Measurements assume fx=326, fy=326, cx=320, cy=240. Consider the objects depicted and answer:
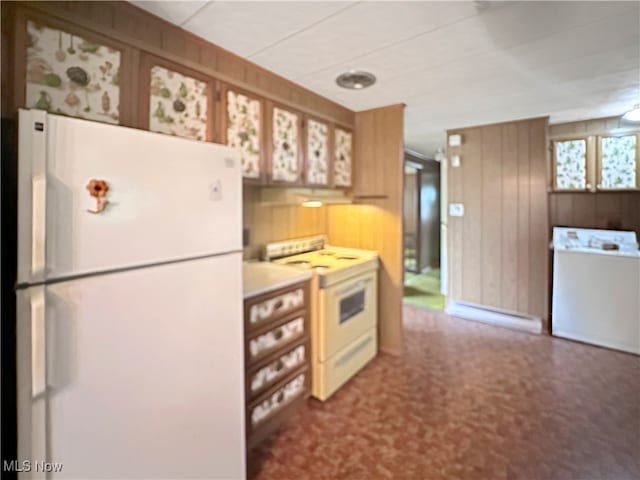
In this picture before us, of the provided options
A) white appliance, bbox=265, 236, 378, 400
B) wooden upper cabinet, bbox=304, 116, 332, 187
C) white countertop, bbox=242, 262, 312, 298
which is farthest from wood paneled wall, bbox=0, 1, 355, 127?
white appliance, bbox=265, 236, 378, 400

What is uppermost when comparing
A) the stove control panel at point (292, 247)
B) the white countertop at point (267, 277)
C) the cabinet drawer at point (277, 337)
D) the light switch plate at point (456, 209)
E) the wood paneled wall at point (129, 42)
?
the wood paneled wall at point (129, 42)

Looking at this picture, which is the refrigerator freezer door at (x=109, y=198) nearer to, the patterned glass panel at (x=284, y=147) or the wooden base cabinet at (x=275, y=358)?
the wooden base cabinet at (x=275, y=358)

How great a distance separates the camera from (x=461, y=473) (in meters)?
1.64

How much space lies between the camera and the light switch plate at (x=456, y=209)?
3896 millimetres

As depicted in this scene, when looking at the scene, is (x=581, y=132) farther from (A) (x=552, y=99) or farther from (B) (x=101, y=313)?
(B) (x=101, y=313)

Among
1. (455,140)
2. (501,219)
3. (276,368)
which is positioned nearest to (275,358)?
(276,368)

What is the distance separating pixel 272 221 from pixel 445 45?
1.65 meters

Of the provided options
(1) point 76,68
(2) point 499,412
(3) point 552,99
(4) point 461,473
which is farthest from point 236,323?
(3) point 552,99

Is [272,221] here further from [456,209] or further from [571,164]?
[571,164]

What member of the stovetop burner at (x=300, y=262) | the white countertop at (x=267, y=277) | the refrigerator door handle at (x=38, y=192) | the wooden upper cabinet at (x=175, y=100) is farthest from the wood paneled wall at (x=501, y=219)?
the refrigerator door handle at (x=38, y=192)

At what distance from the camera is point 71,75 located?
1.29m

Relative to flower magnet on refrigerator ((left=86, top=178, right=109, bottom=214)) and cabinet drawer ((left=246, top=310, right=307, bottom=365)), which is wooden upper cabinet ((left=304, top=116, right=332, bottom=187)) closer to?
cabinet drawer ((left=246, top=310, right=307, bottom=365))

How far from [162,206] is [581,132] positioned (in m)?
3.14

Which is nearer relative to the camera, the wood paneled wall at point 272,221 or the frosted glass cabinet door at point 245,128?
the frosted glass cabinet door at point 245,128
